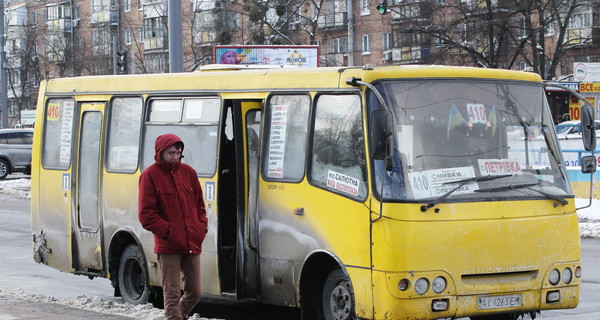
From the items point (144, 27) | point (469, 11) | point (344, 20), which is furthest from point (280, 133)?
point (144, 27)

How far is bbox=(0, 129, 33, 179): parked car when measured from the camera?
39906 mm

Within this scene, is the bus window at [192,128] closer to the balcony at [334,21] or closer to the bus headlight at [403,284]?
the bus headlight at [403,284]

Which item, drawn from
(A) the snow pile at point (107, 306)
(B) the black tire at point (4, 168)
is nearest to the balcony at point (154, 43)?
(B) the black tire at point (4, 168)

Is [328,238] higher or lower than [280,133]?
lower

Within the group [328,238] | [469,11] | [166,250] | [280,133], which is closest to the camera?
[166,250]

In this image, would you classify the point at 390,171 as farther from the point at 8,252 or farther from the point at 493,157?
the point at 8,252

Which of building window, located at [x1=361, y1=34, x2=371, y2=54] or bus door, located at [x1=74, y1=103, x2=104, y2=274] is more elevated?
building window, located at [x1=361, y1=34, x2=371, y2=54]

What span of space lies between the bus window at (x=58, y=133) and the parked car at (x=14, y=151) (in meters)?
27.0

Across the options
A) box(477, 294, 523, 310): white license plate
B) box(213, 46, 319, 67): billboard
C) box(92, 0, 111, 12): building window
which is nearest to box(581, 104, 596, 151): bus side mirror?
box(477, 294, 523, 310): white license plate

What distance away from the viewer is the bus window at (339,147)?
9.00 m

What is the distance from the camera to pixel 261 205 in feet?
33.1

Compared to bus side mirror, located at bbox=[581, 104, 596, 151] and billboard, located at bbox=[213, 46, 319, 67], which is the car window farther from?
bus side mirror, located at bbox=[581, 104, 596, 151]

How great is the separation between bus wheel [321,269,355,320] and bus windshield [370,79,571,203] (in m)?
0.90

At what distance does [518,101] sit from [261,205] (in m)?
2.46
